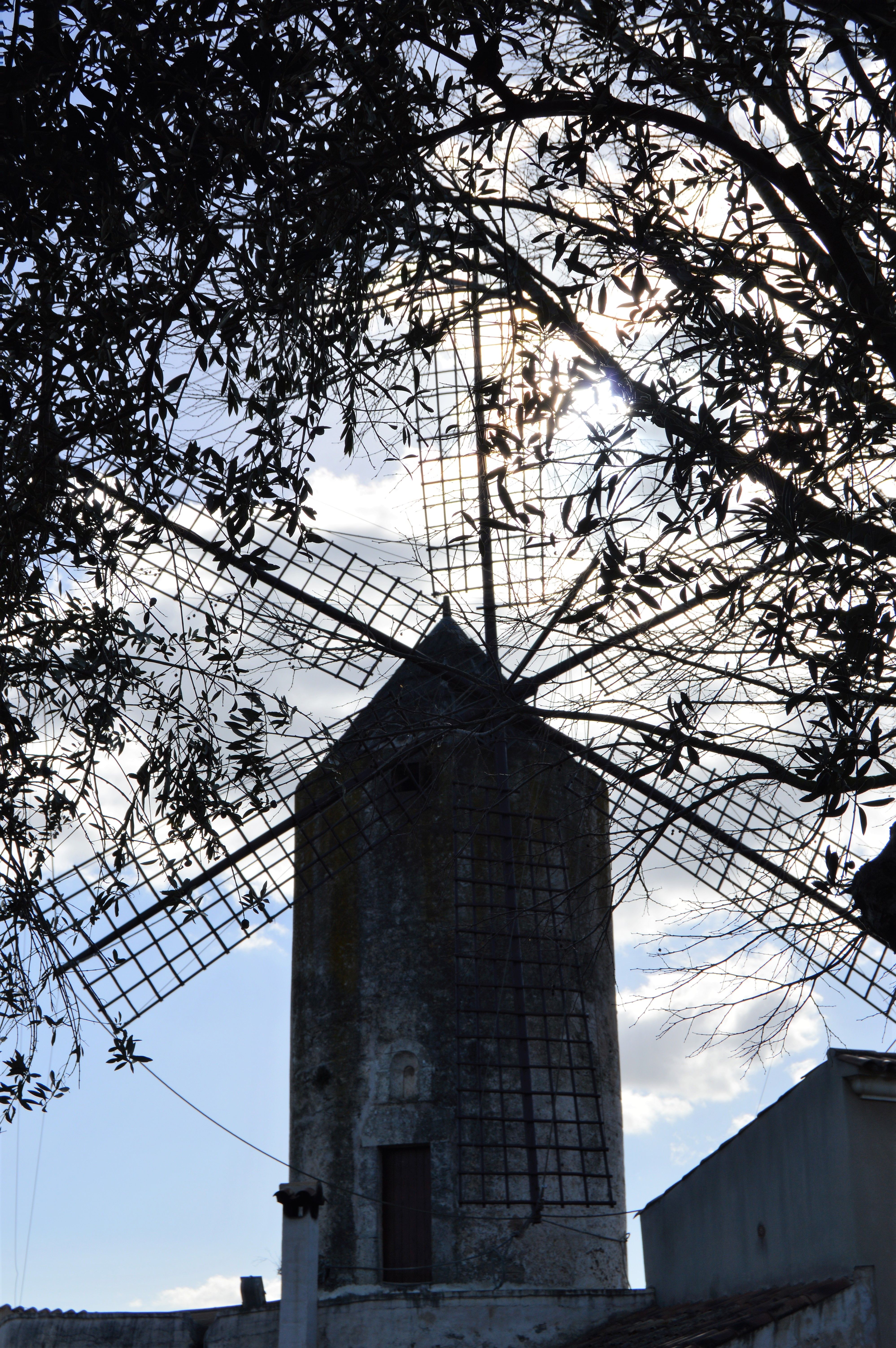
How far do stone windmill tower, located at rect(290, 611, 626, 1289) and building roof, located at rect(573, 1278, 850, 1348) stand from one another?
45 cm

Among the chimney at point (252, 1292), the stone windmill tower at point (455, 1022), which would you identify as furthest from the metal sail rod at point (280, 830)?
the chimney at point (252, 1292)

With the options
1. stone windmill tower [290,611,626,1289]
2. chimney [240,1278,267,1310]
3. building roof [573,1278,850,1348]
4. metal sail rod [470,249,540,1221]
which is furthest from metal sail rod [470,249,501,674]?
chimney [240,1278,267,1310]

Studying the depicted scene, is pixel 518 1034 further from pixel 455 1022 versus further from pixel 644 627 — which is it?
pixel 644 627

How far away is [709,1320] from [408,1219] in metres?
1.95

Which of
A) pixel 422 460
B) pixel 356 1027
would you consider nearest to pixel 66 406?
pixel 422 460

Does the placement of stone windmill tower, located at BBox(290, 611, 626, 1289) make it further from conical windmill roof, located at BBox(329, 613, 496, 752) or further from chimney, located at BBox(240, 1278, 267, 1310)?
chimney, located at BBox(240, 1278, 267, 1310)

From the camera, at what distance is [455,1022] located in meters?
7.67

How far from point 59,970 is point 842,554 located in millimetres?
2434

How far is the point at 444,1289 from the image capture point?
7.06 meters

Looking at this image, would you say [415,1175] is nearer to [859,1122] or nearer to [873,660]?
[859,1122]

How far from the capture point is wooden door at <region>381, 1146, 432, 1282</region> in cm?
735

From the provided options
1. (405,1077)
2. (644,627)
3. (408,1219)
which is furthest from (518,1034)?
(644,627)

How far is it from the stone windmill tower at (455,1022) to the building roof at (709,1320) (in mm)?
446

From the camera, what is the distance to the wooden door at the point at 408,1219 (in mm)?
7352
